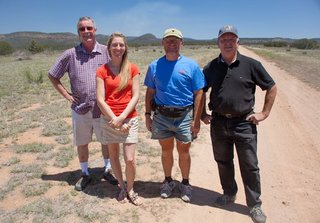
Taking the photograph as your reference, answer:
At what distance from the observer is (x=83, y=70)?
164 inches

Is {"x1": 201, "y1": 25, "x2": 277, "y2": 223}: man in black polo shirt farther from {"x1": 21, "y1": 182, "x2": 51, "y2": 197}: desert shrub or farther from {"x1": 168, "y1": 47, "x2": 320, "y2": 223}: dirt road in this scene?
{"x1": 21, "y1": 182, "x2": 51, "y2": 197}: desert shrub

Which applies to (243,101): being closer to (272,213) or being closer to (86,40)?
(272,213)

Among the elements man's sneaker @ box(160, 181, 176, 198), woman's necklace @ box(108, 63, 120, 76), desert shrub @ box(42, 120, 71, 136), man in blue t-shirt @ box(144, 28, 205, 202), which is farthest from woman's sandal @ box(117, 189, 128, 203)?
desert shrub @ box(42, 120, 71, 136)

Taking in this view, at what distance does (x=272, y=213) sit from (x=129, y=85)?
2.30 meters

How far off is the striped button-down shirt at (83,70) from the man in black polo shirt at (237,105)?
1453mm

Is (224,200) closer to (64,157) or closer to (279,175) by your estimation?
(279,175)

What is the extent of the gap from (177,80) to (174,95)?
181mm

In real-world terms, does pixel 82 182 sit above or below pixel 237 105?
below

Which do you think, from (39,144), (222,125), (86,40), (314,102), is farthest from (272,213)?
(314,102)

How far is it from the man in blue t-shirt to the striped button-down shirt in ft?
2.54

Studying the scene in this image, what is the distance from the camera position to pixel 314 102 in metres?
10.3

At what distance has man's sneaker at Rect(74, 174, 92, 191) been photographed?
14.9 ft

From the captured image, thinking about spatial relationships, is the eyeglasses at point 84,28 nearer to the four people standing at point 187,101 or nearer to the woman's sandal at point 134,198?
the four people standing at point 187,101

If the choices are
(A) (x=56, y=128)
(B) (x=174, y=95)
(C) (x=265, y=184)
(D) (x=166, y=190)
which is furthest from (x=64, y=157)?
(C) (x=265, y=184)
